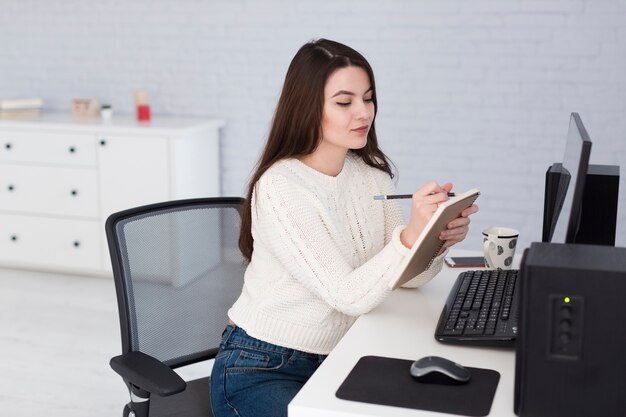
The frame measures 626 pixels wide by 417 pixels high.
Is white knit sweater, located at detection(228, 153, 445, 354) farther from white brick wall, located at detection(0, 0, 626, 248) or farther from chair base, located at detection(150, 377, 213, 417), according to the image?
white brick wall, located at detection(0, 0, 626, 248)

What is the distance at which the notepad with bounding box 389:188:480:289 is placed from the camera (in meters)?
1.55

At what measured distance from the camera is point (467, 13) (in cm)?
377

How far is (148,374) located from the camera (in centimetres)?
170

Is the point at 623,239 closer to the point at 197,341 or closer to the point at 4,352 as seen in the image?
the point at 197,341

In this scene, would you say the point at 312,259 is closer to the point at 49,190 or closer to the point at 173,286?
the point at 173,286

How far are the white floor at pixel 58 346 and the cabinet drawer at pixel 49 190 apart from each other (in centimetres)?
35

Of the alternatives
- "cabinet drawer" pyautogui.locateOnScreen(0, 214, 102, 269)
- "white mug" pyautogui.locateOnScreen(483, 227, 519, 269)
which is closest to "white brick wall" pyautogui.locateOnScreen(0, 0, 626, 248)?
"cabinet drawer" pyautogui.locateOnScreen(0, 214, 102, 269)

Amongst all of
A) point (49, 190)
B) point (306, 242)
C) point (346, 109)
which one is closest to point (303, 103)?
point (346, 109)

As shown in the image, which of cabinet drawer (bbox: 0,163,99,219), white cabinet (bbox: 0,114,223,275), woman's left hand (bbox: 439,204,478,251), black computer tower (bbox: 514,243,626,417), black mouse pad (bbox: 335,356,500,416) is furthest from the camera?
cabinet drawer (bbox: 0,163,99,219)

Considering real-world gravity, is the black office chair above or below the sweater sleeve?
below

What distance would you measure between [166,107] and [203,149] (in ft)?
1.26

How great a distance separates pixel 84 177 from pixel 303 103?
8.30 feet

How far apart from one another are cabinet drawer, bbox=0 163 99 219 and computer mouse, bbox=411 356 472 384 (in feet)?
9.98

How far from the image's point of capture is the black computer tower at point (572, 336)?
1182mm
